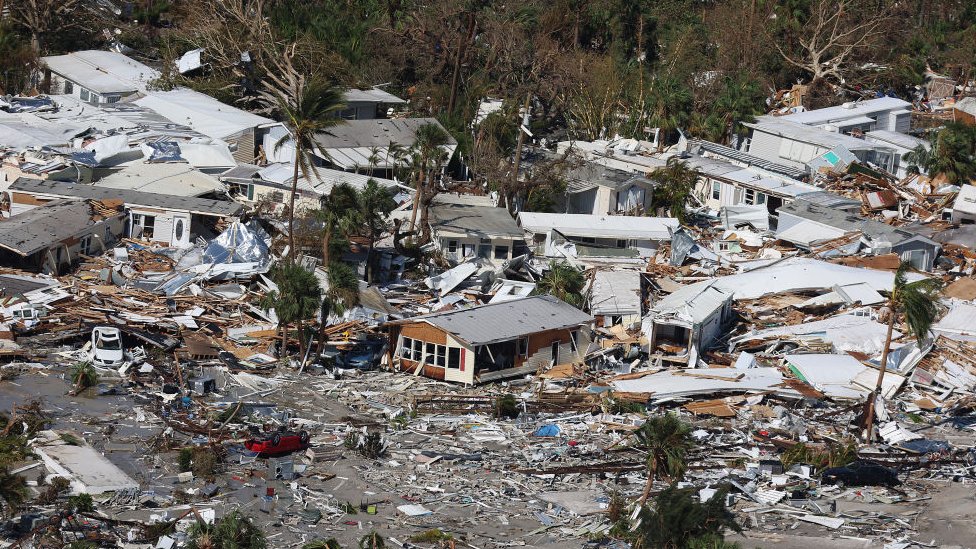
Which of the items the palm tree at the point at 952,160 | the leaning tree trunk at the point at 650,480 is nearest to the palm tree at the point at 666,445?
the leaning tree trunk at the point at 650,480

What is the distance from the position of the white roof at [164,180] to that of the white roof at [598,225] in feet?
32.7

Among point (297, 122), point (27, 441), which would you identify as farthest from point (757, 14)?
point (27, 441)

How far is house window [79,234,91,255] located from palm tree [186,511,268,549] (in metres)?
18.7

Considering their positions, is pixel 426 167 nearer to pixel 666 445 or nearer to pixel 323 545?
pixel 666 445

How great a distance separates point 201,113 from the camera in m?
51.4

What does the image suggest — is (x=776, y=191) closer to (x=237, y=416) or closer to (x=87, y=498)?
(x=237, y=416)

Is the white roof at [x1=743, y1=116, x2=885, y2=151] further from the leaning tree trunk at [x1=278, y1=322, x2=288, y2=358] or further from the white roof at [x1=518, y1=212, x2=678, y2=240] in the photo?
the leaning tree trunk at [x1=278, y1=322, x2=288, y2=358]

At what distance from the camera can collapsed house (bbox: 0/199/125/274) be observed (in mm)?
38312

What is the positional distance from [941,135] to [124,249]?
30281 millimetres

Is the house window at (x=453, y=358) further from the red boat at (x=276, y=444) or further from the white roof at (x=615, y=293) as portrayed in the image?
the red boat at (x=276, y=444)

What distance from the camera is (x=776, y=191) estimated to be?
49.7 m

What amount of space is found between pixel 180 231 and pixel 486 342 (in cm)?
1222

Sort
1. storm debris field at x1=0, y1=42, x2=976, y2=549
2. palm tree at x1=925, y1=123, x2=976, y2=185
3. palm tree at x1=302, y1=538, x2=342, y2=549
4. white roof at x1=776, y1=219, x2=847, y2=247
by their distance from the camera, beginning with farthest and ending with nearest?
palm tree at x1=925, y1=123, x2=976, y2=185
white roof at x1=776, y1=219, x2=847, y2=247
storm debris field at x1=0, y1=42, x2=976, y2=549
palm tree at x1=302, y1=538, x2=342, y2=549

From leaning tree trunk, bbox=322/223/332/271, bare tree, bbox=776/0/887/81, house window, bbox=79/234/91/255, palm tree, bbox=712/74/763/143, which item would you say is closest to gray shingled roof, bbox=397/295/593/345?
leaning tree trunk, bbox=322/223/332/271
